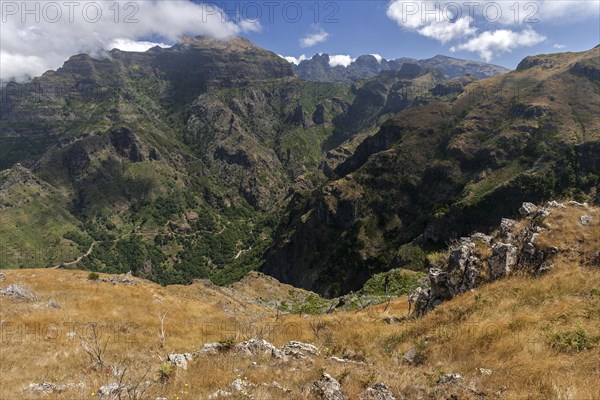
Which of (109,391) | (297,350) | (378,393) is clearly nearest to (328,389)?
(378,393)

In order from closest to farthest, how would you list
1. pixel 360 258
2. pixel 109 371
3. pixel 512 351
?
pixel 512 351
pixel 109 371
pixel 360 258

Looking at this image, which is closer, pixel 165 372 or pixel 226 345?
pixel 165 372

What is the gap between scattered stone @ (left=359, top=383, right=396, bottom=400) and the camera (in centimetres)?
934

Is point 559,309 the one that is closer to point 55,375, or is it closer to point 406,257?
point 55,375

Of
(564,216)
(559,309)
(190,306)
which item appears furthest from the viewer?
(190,306)

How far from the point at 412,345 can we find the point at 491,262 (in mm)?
9171

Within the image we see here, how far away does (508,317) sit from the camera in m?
13.2

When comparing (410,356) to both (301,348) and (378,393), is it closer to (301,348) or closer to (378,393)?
(378,393)

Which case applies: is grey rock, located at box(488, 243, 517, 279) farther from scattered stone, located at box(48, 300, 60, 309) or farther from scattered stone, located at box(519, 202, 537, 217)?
scattered stone, located at box(48, 300, 60, 309)

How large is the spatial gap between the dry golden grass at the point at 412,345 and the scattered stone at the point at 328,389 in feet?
1.11

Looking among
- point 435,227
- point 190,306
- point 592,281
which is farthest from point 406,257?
point 592,281

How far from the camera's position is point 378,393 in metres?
9.49

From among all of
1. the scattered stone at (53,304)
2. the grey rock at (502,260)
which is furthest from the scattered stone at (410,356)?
the scattered stone at (53,304)

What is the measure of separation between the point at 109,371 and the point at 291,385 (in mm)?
6400
